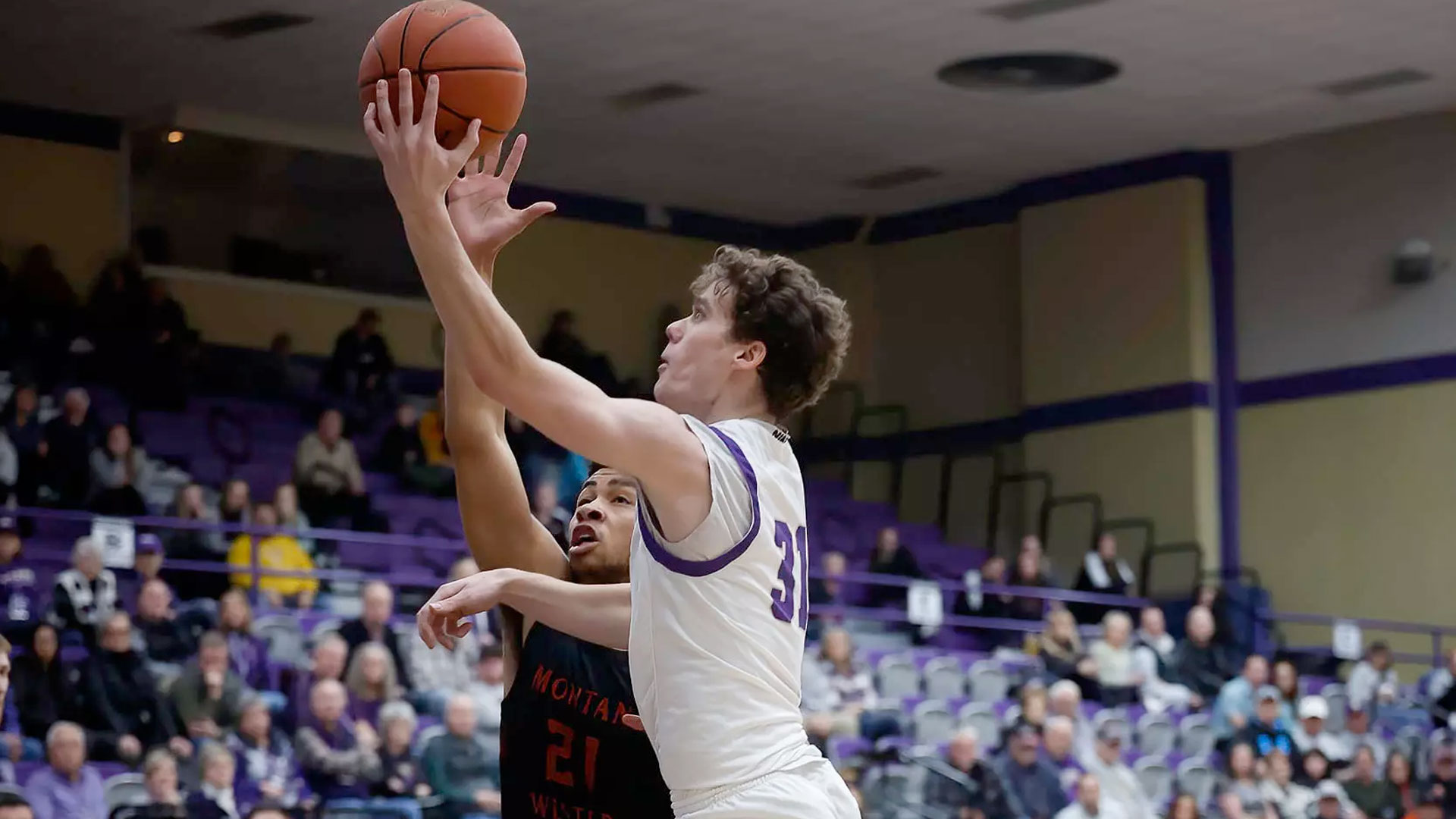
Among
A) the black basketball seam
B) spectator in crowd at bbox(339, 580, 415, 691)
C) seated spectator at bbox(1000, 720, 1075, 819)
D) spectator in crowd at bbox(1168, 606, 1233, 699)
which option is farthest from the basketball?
spectator in crowd at bbox(1168, 606, 1233, 699)

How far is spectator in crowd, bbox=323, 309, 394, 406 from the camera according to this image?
16.4 metres

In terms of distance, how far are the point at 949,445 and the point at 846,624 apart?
513 centimetres

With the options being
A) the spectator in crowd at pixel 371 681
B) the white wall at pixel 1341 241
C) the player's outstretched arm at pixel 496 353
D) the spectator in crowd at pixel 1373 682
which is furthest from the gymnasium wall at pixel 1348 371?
the player's outstretched arm at pixel 496 353

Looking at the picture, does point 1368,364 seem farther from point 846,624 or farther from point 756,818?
point 756,818

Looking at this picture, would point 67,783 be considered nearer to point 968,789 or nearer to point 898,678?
point 968,789

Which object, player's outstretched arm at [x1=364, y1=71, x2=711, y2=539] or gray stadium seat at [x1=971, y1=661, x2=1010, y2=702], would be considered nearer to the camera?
player's outstretched arm at [x1=364, y1=71, x2=711, y2=539]

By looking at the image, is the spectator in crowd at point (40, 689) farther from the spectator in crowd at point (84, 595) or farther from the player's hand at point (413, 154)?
the player's hand at point (413, 154)

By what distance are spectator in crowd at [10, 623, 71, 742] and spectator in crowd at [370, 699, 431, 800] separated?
59.6 inches

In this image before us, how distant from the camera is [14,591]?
35.5ft

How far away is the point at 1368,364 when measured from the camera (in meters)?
17.9

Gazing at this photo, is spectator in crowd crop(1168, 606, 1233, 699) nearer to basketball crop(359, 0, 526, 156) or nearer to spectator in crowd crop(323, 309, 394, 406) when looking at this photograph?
spectator in crowd crop(323, 309, 394, 406)

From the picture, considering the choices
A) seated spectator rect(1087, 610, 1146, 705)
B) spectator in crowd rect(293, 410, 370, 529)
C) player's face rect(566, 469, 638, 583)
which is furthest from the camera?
seated spectator rect(1087, 610, 1146, 705)

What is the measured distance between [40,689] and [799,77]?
8.00m

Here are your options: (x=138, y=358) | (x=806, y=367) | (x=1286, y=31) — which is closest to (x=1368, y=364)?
(x=1286, y=31)
